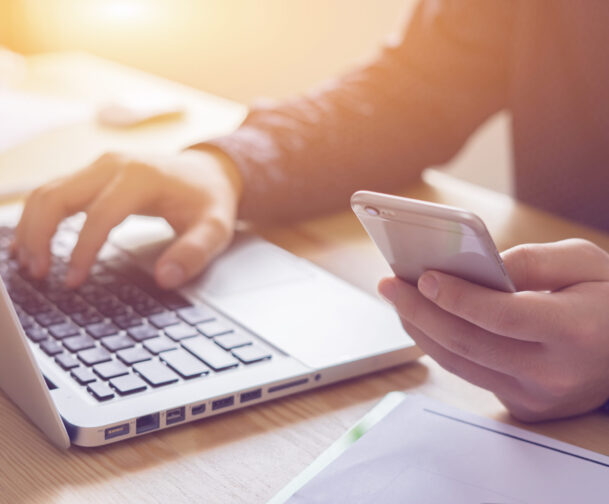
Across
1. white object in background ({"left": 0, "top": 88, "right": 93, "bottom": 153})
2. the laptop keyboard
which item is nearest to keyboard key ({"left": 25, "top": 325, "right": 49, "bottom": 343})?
the laptop keyboard

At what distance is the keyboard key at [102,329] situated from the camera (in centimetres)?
59

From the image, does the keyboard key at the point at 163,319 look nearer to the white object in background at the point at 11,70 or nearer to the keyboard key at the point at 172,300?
the keyboard key at the point at 172,300

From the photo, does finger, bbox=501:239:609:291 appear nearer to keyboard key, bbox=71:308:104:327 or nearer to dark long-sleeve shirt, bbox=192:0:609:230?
keyboard key, bbox=71:308:104:327

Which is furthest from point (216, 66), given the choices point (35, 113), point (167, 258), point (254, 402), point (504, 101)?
point (254, 402)

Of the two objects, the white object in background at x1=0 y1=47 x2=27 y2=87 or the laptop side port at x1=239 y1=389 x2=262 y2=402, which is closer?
the laptop side port at x1=239 y1=389 x2=262 y2=402

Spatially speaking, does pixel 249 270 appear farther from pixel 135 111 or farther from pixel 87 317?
pixel 135 111

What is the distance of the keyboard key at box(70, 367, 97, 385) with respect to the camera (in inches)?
20.6

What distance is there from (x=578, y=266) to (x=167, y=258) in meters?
0.34

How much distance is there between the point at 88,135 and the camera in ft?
3.68

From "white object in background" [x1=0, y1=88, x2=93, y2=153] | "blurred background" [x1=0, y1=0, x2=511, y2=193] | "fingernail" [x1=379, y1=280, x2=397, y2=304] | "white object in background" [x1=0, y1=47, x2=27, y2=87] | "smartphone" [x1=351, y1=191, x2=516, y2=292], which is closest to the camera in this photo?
"smartphone" [x1=351, y1=191, x2=516, y2=292]

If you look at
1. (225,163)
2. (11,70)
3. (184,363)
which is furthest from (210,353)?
(11,70)

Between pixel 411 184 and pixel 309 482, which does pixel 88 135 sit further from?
pixel 309 482

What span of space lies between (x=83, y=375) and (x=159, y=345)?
6 cm

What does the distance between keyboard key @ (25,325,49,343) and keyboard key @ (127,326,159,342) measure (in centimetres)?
6
